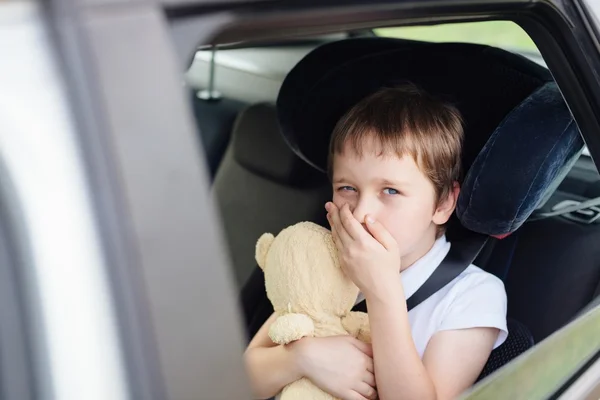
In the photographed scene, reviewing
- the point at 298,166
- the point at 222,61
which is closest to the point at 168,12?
the point at 298,166

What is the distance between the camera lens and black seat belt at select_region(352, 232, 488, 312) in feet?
4.41

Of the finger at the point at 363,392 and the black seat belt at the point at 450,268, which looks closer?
the finger at the point at 363,392

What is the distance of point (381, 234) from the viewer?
117 centimetres

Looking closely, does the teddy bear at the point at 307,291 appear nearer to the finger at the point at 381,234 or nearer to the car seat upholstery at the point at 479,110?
the finger at the point at 381,234

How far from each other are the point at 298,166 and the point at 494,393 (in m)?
1.31

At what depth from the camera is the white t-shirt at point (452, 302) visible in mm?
1272

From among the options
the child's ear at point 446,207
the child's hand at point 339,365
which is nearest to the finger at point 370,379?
the child's hand at point 339,365

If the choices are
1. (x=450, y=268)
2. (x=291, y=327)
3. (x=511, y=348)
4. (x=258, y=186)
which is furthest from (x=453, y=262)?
(x=258, y=186)

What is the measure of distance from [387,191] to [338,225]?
109 mm

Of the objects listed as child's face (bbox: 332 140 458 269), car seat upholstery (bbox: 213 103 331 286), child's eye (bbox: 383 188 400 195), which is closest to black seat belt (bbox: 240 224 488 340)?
child's face (bbox: 332 140 458 269)

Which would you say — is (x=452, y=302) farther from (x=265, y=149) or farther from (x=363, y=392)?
(x=265, y=149)

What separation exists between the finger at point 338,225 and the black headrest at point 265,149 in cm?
87

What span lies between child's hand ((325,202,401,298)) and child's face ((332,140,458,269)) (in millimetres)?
31

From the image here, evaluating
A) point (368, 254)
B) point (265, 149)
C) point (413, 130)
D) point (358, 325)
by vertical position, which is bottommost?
point (358, 325)
